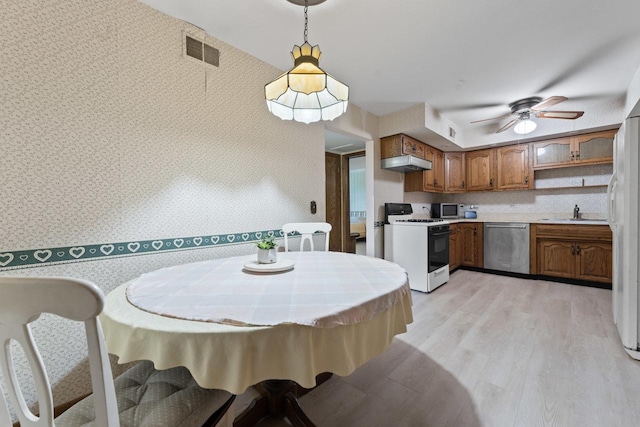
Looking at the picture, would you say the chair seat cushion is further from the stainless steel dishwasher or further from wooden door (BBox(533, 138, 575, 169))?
wooden door (BBox(533, 138, 575, 169))

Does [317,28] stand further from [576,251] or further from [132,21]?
[576,251]

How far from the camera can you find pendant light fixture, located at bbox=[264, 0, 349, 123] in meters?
1.35

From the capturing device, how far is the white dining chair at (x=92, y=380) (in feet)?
1.73

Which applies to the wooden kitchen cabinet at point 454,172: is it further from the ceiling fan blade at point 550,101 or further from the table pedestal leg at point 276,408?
the table pedestal leg at point 276,408

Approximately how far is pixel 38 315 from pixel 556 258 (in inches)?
195

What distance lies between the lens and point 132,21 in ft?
5.47

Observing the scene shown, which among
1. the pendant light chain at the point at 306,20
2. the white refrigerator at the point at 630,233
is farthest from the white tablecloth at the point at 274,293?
the white refrigerator at the point at 630,233

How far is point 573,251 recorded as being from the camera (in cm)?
348

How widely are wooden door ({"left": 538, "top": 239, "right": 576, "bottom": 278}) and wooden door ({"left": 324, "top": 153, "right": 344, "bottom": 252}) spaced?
308 centimetres

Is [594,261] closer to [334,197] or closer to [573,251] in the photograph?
[573,251]

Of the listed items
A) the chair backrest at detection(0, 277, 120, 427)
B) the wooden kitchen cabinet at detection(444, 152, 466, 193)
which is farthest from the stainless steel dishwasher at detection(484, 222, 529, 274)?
the chair backrest at detection(0, 277, 120, 427)

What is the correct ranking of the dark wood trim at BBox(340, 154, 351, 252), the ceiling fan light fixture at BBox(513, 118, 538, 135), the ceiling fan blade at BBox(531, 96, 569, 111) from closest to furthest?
the ceiling fan blade at BBox(531, 96, 569, 111) < the ceiling fan light fixture at BBox(513, 118, 538, 135) < the dark wood trim at BBox(340, 154, 351, 252)

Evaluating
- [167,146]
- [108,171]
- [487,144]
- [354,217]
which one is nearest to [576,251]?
[487,144]

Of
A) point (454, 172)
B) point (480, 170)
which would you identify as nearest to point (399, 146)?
point (454, 172)
